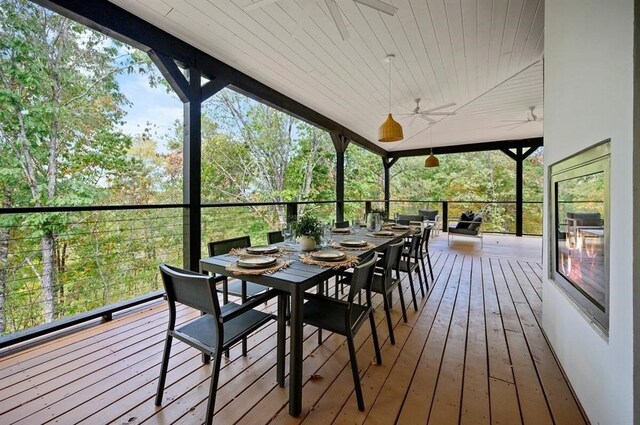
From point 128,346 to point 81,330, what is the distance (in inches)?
22.0

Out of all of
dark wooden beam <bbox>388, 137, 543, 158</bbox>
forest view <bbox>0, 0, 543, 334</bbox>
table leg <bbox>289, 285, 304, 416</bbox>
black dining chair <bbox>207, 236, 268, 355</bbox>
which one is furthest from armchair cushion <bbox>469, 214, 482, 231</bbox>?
table leg <bbox>289, 285, 304, 416</bbox>

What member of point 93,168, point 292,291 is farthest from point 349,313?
point 93,168

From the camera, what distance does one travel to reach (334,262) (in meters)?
1.83

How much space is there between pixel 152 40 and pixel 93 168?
147 inches

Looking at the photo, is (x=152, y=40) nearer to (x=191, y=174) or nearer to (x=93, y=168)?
(x=191, y=174)

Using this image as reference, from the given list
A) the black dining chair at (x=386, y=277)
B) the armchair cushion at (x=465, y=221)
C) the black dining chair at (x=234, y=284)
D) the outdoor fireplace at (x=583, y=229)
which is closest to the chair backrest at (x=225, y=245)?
the black dining chair at (x=234, y=284)

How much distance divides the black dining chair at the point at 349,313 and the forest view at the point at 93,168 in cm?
171

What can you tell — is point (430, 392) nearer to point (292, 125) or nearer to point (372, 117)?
point (372, 117)

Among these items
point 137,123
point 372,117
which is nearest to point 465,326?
point 372,117

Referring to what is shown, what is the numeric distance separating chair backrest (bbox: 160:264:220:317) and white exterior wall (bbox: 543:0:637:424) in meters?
1.63

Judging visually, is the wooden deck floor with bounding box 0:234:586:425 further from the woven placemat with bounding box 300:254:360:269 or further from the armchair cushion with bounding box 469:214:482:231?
the armchair cushion with bounding box 469:214:482:231

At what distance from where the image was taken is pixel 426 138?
752cm

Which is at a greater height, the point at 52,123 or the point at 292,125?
the point at 292,125

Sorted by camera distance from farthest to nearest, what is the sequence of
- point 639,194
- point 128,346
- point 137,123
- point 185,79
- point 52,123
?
point 137,123, point 52,123, point 185,79, point 128,346, point 639,194
